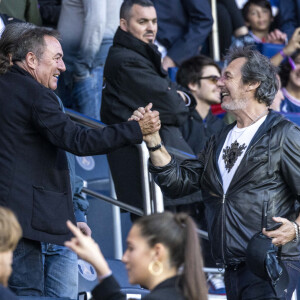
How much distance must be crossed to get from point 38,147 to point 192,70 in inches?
126

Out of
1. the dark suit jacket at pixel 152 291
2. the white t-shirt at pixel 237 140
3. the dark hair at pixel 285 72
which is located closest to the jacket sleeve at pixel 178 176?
the white t-shirt at pixel 237 140

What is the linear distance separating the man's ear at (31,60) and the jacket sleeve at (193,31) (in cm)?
374

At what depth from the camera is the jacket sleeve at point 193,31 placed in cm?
838

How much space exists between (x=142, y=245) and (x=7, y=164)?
1252mm

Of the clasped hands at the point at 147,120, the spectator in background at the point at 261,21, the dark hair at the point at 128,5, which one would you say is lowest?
the clasped hands at the point at 147,120

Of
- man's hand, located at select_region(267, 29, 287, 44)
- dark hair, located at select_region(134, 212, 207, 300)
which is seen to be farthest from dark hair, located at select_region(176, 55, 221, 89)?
dark hair, located at select_region(134, 212, 207, 300)

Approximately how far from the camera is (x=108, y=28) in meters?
7.51

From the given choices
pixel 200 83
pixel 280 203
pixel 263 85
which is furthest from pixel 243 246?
pixel 200 83

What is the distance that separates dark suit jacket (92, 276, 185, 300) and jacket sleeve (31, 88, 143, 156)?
1186mm

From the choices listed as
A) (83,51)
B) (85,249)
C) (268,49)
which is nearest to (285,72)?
(268,49)

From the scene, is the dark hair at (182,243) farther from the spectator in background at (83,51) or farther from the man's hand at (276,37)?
the man's hand at (276,37)

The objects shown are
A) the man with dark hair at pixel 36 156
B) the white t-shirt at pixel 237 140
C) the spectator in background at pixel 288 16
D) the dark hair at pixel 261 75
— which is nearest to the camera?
the man with dark hair at pixel 36 156

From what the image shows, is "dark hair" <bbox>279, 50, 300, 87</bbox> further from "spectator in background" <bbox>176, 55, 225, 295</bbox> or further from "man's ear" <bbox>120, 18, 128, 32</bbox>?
"man's ear" <bbox>120, 18, 128, 32</bbox>

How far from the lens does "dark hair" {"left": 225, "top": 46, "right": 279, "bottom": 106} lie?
5023 millimetres
